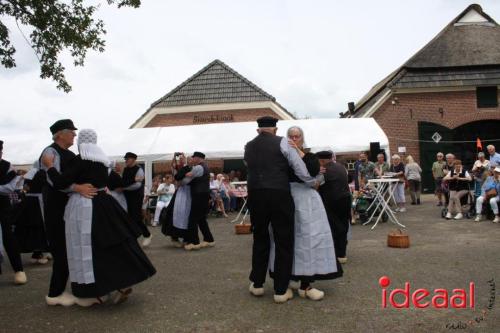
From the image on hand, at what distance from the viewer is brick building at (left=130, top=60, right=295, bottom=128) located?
24141 mm

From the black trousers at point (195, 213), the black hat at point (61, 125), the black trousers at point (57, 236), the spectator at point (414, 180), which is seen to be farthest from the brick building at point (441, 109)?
the black trousers at point (57, 236)

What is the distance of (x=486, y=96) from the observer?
20.2m

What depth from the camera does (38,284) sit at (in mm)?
5645

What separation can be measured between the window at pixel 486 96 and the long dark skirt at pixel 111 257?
1980 centimetres

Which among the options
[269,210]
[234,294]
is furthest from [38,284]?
[269,210]

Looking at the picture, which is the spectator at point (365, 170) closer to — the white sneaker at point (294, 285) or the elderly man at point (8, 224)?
the white sneaker at point (294, 285)

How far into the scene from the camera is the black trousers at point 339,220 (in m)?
6.10

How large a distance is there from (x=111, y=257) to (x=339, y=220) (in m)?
3.28

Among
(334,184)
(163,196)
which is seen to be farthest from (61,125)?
(163,196)

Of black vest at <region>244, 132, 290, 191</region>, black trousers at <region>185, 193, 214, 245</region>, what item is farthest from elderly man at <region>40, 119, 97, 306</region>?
black trousers at <region>185, 193, 214, 245</region>

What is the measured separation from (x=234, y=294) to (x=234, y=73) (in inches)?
861

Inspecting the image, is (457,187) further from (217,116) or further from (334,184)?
(217,116)

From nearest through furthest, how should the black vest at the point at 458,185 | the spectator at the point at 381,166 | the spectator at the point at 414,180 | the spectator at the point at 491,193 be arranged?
the spectator at the point at 491,193, the black vest at the point at 458,185, the spectator at the point at 381,166, the spectator at the point at 414,180

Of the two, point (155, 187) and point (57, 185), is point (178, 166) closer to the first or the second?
point (57, 185)
